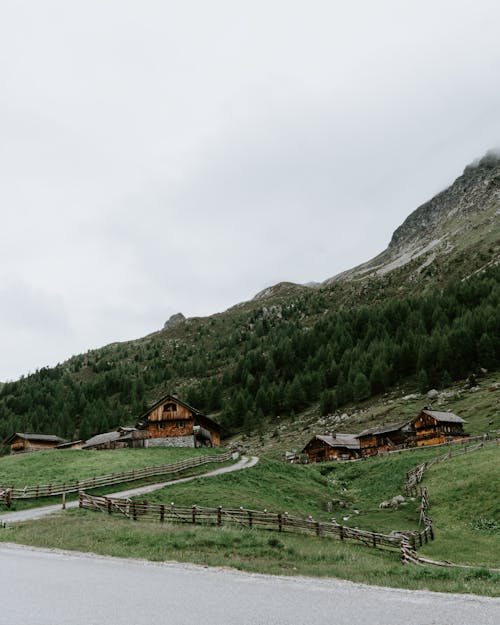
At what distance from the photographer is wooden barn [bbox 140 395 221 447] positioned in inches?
3191

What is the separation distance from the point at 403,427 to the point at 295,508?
158ft

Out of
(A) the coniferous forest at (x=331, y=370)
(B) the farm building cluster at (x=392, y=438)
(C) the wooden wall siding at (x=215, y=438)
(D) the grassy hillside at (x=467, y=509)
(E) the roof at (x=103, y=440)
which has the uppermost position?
(A) the coniferous forest at (x=331, y=370)

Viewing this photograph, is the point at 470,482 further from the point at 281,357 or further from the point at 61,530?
the point at 281,357

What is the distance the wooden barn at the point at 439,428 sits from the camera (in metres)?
80.2

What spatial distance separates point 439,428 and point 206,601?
251 ft

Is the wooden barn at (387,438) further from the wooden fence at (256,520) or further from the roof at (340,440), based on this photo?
the wooden fence at (256,520)

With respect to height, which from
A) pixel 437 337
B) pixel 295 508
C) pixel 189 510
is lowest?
pixel 295 508

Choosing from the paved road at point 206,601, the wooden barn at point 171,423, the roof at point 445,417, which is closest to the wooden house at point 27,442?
the wooden barn at point 171,423

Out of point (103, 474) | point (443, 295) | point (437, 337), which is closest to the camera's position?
point (103, 474)

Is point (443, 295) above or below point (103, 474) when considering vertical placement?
above

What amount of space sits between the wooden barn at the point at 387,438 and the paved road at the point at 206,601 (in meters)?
74.6

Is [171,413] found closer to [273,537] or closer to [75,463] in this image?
[75,463]

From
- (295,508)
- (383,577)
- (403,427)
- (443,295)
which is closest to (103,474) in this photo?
(295,508)

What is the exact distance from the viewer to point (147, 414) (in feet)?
271
